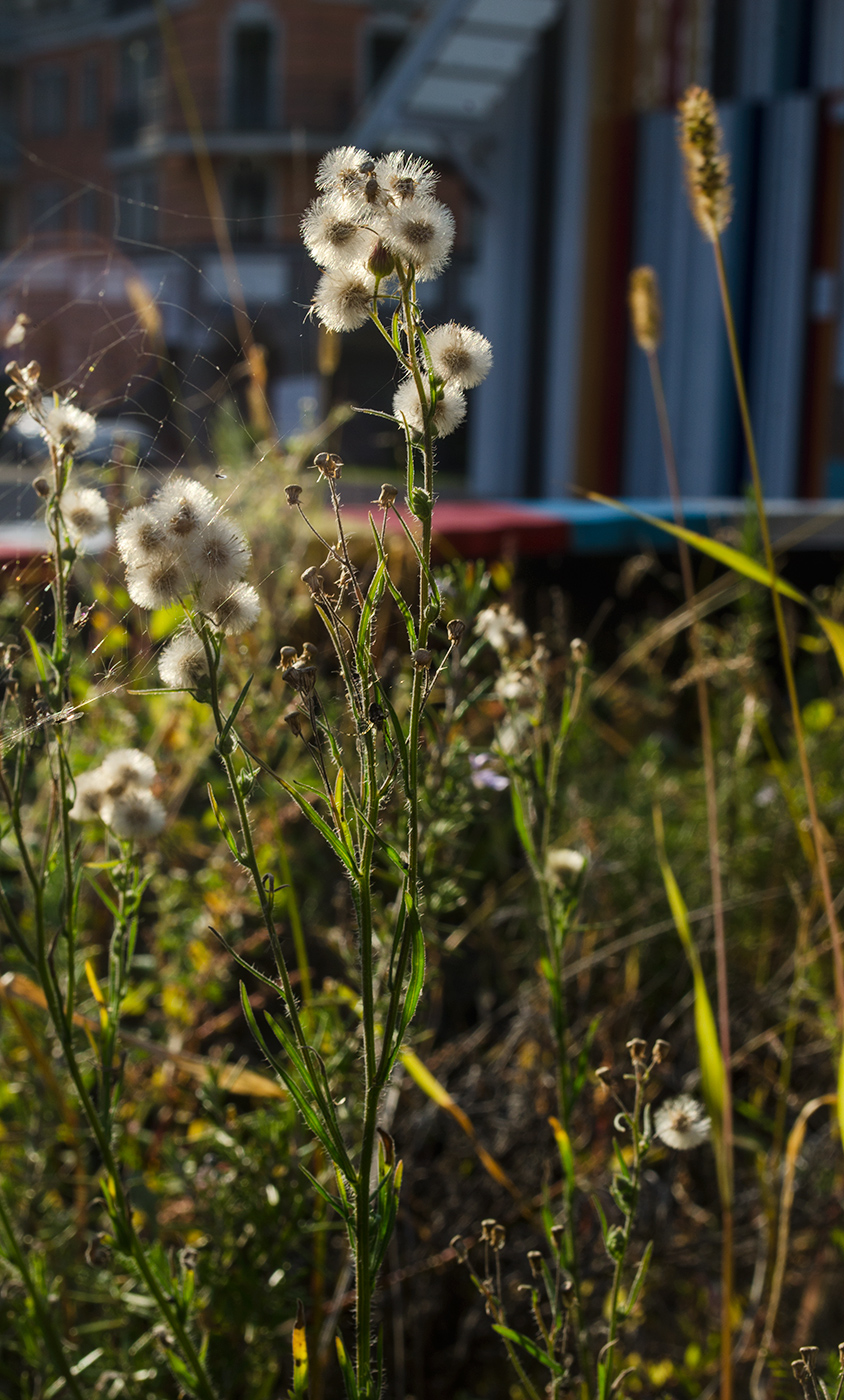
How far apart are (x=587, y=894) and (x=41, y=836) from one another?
69 centimetres

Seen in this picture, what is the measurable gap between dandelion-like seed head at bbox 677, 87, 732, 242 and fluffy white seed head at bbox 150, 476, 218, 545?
0.55m

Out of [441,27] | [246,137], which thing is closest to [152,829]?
[441,27]

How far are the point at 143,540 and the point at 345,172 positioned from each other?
0.66 ft

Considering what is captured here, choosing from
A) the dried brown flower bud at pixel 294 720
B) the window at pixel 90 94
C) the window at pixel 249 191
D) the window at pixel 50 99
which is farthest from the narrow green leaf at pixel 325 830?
the window at pixel 50 99

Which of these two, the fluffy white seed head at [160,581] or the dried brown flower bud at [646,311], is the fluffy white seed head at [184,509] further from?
the dried brown flower bud at [646,311]

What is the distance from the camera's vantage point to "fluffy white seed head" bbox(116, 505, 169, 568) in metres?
0.62

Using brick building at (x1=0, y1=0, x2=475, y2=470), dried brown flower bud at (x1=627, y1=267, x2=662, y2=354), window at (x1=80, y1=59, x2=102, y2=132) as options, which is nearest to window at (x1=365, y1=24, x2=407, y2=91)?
brick building at (x1=0, y1=0, x2=475, y2=470)

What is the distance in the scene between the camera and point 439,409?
623 mm

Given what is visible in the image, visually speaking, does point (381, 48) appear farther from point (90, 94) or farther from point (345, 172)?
point (345, 172)

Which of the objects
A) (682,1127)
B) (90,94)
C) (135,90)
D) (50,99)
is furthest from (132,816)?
(50,99)

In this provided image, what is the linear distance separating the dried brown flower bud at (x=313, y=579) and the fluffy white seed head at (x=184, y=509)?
0.06 metres

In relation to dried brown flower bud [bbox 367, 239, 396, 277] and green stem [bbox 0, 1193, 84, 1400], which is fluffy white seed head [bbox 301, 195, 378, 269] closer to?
dried brown flower bud [bbox 367, 239, 396, 277]

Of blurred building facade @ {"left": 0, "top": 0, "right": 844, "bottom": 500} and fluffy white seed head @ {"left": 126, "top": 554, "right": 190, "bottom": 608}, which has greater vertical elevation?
blurred building facade @ {"left": 0, "top": 0, "right": 844, "bottom": 500}

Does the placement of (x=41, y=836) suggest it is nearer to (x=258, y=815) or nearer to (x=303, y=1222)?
(x=258, y=815)
